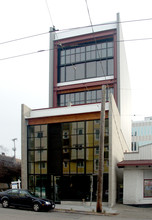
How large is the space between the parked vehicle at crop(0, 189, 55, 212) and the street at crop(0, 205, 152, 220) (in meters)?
0.41

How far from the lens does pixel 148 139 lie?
296 feet

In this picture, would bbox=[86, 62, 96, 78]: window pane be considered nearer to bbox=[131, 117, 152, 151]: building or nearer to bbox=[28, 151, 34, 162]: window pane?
bbox=[28, 151, 34, 162]: window pane

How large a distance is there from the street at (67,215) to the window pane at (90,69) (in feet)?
57.2

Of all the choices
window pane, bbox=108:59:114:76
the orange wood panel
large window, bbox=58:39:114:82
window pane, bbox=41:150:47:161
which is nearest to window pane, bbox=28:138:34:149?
window pane, bbox=41:150:47:161

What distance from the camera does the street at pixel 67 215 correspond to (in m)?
15.8

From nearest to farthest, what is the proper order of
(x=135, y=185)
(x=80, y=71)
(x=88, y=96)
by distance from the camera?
(x=135, y=185) → (x=88, y=96) → (x=80, y=71)

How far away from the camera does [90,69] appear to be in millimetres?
34594

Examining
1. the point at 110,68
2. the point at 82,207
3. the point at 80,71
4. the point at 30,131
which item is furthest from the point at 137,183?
the point at 80,71

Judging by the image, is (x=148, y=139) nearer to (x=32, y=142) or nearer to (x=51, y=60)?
(x=51, y=60)

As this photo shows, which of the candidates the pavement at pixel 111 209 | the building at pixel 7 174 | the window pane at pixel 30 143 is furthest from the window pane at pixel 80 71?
the building at pixel 7 174

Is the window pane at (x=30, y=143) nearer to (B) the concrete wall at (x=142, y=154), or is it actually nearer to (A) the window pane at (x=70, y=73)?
(B) the concrete wall at (x=142, y=154)

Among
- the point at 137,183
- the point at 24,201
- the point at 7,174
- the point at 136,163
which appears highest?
the point at 136,163

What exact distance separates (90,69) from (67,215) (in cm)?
2065

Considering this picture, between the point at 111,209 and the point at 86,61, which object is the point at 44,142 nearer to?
the point at 111,209
